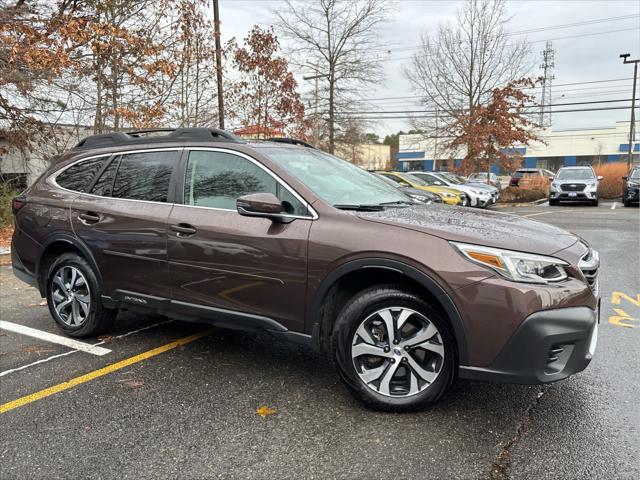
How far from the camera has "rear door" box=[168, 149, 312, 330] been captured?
10.3 feet

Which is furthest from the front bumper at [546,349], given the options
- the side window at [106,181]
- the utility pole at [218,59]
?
the utility pole at [218,59]

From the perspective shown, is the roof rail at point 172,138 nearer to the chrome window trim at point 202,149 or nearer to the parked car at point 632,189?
the chrome window trim at point 202,149

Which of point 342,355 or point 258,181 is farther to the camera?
point 258,181

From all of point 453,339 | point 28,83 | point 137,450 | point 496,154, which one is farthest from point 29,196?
point 496,154

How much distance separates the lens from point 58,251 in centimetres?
448

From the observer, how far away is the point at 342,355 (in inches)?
118

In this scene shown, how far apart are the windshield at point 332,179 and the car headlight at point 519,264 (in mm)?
1003

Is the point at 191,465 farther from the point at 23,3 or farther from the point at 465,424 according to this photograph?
the point at 23,3

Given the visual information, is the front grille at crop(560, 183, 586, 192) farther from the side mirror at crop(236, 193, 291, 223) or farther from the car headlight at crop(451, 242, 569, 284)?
the side mirror at crop(236, 193, 291, 223)

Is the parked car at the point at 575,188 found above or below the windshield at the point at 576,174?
below

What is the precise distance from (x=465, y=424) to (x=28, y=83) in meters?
11.1

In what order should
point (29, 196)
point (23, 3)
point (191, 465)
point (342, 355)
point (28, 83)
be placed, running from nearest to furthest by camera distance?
point (191, 465), point (342, 355), point (29, 196), point (28, 83), point (23, 3)

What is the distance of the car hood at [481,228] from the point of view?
275cm

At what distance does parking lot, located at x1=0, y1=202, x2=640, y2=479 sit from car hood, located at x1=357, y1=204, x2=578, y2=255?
3.34 feet
